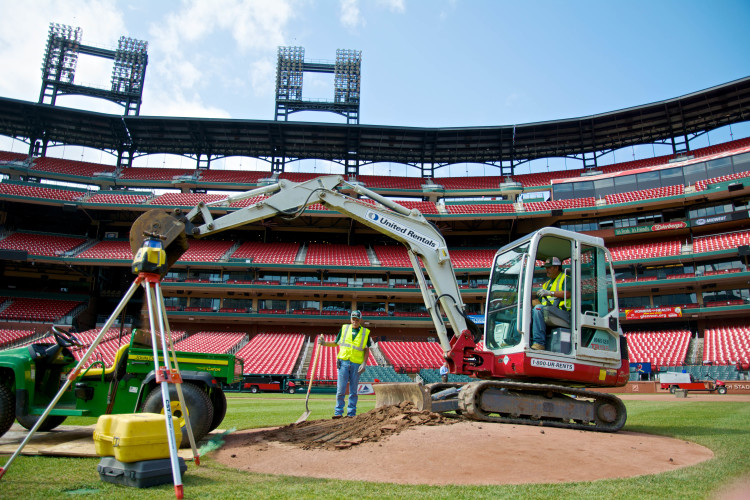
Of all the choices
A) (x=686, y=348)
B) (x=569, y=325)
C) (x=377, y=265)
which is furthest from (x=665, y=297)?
(x=569, y=325)

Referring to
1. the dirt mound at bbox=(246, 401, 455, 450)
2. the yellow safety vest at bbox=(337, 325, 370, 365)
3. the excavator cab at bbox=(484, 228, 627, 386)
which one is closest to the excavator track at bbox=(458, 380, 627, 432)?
the excavator cab at bbox=(484, 228, 627, 386)

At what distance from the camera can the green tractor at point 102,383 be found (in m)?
6.18

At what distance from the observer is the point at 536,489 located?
13.2 feet

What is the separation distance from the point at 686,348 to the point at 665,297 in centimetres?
644

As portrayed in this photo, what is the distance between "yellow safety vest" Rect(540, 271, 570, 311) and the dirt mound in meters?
2.60

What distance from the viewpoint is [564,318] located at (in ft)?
25.0

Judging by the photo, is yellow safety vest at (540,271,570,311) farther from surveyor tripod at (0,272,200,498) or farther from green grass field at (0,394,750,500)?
surveyor tripod at (0,272,200,498)

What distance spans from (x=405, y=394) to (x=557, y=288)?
3154 mm

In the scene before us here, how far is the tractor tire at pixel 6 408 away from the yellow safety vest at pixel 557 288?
308 inches

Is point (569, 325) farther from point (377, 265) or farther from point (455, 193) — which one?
point (455, 193)

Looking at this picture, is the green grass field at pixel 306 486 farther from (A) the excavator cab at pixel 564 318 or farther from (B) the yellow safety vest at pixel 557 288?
(B) the yellow safety vest at pixel 557 288

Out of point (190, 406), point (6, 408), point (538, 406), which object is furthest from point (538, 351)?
point (6, 408)

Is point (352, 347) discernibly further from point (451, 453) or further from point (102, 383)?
point (102, 383)

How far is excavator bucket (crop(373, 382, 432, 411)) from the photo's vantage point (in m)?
7.30
